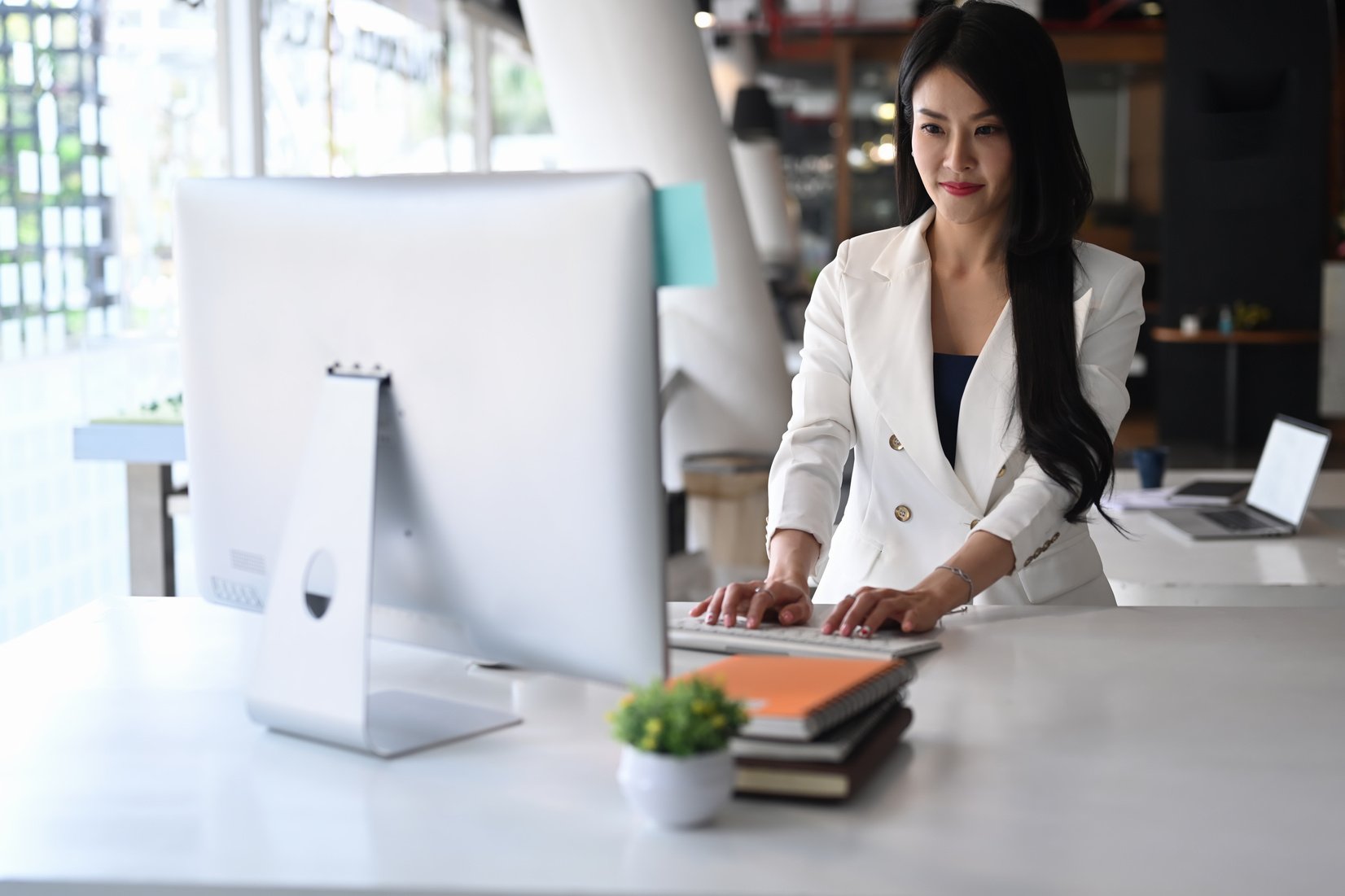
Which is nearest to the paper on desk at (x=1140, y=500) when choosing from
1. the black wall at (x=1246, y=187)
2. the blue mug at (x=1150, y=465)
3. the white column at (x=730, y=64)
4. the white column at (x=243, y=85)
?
the blue mug at (x=1150, y=465)

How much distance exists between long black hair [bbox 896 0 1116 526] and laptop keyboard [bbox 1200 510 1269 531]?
40.1 inches

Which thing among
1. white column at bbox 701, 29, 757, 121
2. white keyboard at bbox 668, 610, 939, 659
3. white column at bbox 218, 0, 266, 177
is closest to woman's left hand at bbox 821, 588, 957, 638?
white keyboard at bbox 668, 610, 939, 659

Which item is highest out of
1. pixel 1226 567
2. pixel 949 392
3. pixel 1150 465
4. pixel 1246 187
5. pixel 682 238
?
pixel 1246 187

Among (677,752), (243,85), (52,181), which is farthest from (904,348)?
(243,85)

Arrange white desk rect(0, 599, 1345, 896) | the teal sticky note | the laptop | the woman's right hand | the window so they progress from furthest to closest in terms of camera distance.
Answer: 1. the window
2. the laptop
3. the woman's right hand
4. the teal sticky note
5. white desk rect(0, 599, 1345, 896)

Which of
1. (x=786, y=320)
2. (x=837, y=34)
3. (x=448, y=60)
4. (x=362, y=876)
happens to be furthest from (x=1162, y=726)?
(x=837, y=34)

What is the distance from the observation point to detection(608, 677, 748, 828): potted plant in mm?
1162

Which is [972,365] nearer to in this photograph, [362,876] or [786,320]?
[362,876]

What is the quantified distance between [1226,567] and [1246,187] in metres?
8.20

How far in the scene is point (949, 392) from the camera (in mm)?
2197

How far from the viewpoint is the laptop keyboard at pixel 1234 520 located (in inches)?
118

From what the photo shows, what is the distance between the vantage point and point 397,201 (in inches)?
54.2

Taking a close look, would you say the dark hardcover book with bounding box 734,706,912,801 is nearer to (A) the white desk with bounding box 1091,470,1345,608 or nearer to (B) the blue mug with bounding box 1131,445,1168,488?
(A) the white desk with bounding box 1091,470,1345,608

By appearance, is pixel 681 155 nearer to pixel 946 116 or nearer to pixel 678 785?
pixel 946 116
